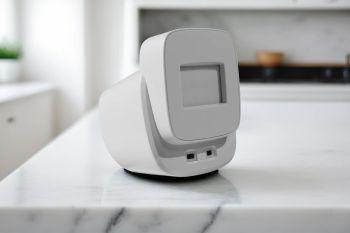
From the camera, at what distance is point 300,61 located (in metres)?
4.04

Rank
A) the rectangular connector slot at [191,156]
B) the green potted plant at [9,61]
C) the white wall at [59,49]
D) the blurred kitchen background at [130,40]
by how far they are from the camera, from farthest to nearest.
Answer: the white wall at [59,49] → the blurred kitchen background at [130,40] → the green potted plant at [9,61] → the rectangular connector slot at [191,156]

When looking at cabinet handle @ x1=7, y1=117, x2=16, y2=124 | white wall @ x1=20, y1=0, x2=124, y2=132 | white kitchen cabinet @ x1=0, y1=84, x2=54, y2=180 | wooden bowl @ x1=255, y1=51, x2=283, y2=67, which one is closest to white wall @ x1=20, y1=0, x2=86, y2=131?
white wall @ x1=20, y1=0, x2=124, y2=132

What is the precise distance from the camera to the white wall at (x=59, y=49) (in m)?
3.86

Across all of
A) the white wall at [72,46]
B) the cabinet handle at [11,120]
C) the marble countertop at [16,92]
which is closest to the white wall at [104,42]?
the white wall at [72,46]

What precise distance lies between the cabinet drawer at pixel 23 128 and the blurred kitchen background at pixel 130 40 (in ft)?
0.27

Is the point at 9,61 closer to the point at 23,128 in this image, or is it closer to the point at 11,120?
the point at 23,128

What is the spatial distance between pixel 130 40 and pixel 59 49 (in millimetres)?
614

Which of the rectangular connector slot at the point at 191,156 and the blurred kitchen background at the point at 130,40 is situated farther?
the blurred kitchen background at the point at 130,40

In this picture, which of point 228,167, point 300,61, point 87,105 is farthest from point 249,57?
point 228,167

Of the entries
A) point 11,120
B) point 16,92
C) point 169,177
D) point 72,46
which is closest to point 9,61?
point 72,46

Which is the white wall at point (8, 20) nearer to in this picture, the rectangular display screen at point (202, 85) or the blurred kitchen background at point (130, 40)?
the blurred kitchen background at point (130, 40)

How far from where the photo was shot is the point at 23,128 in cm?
293

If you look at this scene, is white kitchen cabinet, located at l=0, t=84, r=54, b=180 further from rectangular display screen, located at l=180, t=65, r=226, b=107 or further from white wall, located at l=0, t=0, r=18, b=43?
rectangular display screen, located at l=180, t=65, r=226, b=107

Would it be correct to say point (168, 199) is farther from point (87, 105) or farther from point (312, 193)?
point (87, 105)
